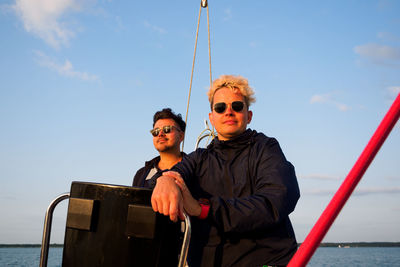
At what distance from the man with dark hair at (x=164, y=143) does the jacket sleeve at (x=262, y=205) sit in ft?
8.42

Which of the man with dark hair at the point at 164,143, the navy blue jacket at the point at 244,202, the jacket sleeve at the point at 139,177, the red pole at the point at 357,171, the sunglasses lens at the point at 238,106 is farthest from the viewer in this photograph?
the man with dark hair at the point at 164,143

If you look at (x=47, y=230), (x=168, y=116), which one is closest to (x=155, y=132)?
(x=168, y=116)

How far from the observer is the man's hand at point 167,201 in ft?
4.71

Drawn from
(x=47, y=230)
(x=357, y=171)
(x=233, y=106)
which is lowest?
(x=47, y=230)

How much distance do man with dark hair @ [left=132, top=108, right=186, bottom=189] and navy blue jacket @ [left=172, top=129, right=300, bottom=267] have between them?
2.18 metres

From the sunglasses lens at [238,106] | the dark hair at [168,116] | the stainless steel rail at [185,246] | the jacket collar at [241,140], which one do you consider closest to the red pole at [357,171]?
the stainless steel rail at [185,246]

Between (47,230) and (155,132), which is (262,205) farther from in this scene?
(155,132)

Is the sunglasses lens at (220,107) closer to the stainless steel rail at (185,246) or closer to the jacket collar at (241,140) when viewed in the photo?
the jacket collar at (241,140)

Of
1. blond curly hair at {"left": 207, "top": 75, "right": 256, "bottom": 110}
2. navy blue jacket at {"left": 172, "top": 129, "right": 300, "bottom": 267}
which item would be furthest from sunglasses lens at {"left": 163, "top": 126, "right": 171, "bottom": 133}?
navy blue jacket at {"left": 172, "top": 129, "right": 300, "bottom": 267}

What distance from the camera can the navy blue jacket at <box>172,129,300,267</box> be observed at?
1719 millimetres

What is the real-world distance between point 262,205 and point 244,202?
85 millimetres

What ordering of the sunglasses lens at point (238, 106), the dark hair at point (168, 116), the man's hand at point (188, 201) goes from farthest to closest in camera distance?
the dark hair at point (168, 116), the sunglasses lens at point (238, 106), the man's hand at point (188, 201)

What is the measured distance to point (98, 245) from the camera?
1516 mm

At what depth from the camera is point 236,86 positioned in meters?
2.40
